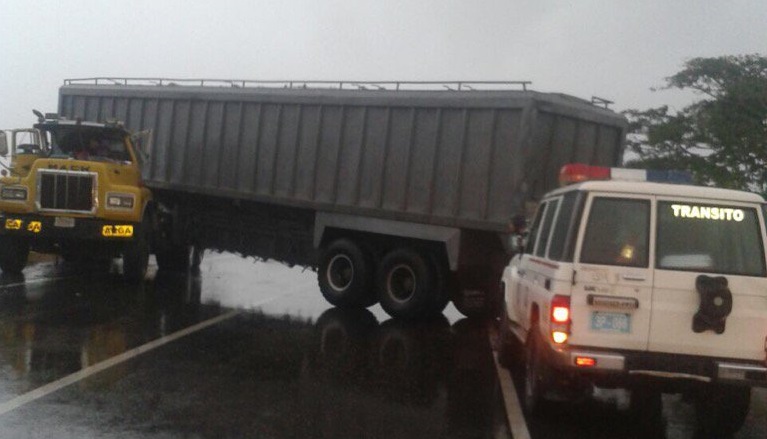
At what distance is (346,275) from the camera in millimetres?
16562

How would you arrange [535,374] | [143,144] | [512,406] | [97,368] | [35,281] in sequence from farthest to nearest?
[143,144] < [35,281] < [97,368] < [512,406] < [535,374]

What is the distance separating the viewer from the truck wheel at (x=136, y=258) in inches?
704

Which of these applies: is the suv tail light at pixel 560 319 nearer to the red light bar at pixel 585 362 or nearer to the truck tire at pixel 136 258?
the red light bar at pixel 585 362

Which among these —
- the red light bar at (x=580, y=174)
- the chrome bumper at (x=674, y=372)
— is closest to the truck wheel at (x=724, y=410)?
the chrome bumper at (x=674, y=372)

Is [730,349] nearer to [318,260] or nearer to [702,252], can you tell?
[702,252]

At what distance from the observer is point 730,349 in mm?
7914

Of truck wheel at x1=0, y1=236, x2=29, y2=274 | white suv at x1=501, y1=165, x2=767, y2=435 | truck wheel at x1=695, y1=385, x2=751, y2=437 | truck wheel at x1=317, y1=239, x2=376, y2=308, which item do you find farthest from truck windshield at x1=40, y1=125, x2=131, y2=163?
truck wheel at x1=695, y1=385, x2=751, y2=437

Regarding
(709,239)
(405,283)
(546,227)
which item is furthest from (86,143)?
(709,239)

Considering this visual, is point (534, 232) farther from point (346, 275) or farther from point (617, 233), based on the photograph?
point (346, 275)

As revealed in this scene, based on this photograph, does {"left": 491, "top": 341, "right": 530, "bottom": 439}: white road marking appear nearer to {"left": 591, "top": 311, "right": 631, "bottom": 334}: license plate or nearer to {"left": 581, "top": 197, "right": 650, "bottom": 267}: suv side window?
{"left": 591, "top": 311, "right": 631, "bottom": 334}: license plate

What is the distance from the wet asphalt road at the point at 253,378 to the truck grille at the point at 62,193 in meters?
1.77

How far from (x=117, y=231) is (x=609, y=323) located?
444 inches

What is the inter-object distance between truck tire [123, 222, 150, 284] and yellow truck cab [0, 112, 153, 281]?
0.05 feet

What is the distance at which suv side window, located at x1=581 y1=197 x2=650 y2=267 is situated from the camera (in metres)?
8.12
